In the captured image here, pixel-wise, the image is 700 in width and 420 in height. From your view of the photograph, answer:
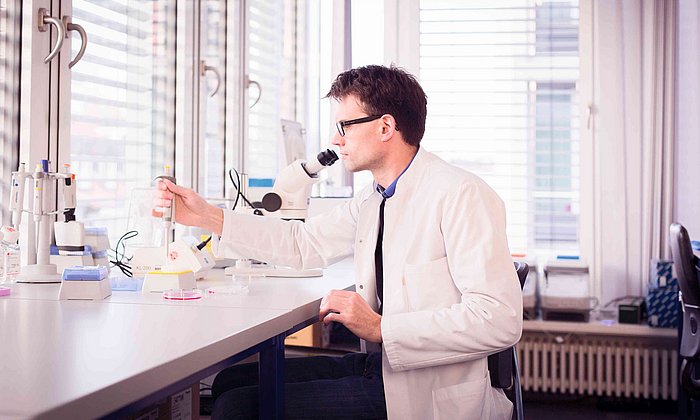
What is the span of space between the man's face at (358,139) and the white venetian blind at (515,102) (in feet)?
7.54

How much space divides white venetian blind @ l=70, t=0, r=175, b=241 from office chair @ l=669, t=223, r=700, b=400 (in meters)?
2.03

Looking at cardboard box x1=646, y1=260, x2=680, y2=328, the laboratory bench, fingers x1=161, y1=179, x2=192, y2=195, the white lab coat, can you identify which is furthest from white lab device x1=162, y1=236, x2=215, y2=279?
cardboard box x1=646, y1=260, x2=680, y2=328

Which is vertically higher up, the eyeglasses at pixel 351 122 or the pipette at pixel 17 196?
the eyeglasses at pixel 351 122

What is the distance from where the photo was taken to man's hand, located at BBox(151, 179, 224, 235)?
78.8 inches

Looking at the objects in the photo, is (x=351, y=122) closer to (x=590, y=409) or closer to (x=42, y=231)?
(x=42, y=231)

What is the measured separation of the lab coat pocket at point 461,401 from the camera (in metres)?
1.69

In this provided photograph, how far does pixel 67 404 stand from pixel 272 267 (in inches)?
60.9

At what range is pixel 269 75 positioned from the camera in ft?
13.8

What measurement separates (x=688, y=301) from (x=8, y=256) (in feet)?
7.81

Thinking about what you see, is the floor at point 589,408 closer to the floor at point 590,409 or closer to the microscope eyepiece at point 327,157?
the floor at point 590,409

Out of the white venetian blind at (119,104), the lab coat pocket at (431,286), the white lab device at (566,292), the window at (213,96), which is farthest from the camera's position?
the white lab device at (566,292)

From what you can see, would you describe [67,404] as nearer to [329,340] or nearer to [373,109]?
[373,109]

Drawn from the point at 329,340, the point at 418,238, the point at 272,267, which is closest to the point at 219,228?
the point at 272,267

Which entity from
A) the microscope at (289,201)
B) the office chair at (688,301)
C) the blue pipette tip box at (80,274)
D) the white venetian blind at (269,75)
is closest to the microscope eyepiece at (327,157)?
the microscope at (289,201)
